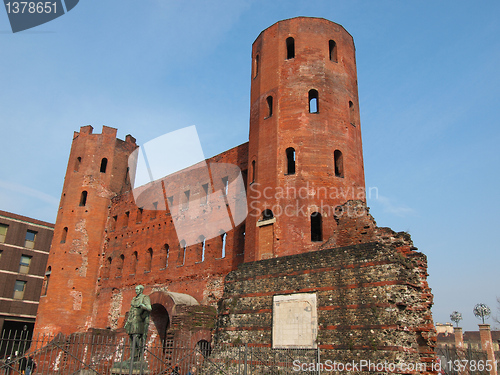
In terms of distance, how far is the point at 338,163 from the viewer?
17344mm

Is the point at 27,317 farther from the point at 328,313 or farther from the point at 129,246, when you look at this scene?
the point at 328,313

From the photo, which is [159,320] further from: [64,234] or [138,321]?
[138,321]

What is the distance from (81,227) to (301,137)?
668 inches

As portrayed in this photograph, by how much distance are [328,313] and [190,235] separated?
39.9 feet

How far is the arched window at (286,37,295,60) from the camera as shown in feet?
62.6

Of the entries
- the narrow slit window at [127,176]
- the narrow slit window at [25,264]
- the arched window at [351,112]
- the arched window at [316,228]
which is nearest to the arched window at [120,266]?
the narrow slit window at [127,176]

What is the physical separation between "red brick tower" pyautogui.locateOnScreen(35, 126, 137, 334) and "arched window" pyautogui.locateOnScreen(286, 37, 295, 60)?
15.4 m

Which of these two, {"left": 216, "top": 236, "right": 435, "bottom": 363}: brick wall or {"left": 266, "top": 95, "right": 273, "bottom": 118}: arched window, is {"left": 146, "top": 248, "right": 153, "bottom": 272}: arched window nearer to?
{"left": 266, "top": 95, "right": 273, "bottom": 118}: arched window

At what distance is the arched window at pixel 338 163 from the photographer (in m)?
17.1

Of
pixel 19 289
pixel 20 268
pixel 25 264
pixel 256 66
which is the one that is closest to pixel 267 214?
pixel 256 66

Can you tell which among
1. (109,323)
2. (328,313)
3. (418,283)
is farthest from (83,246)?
(418,283)

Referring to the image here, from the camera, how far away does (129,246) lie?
2650 centimetres

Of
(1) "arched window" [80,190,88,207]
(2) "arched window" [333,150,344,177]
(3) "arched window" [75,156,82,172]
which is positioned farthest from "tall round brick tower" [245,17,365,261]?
(3) "arched window" [75,156,82,172]

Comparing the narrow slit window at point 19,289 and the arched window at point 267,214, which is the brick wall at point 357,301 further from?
the narrow slit window at point 19,289
